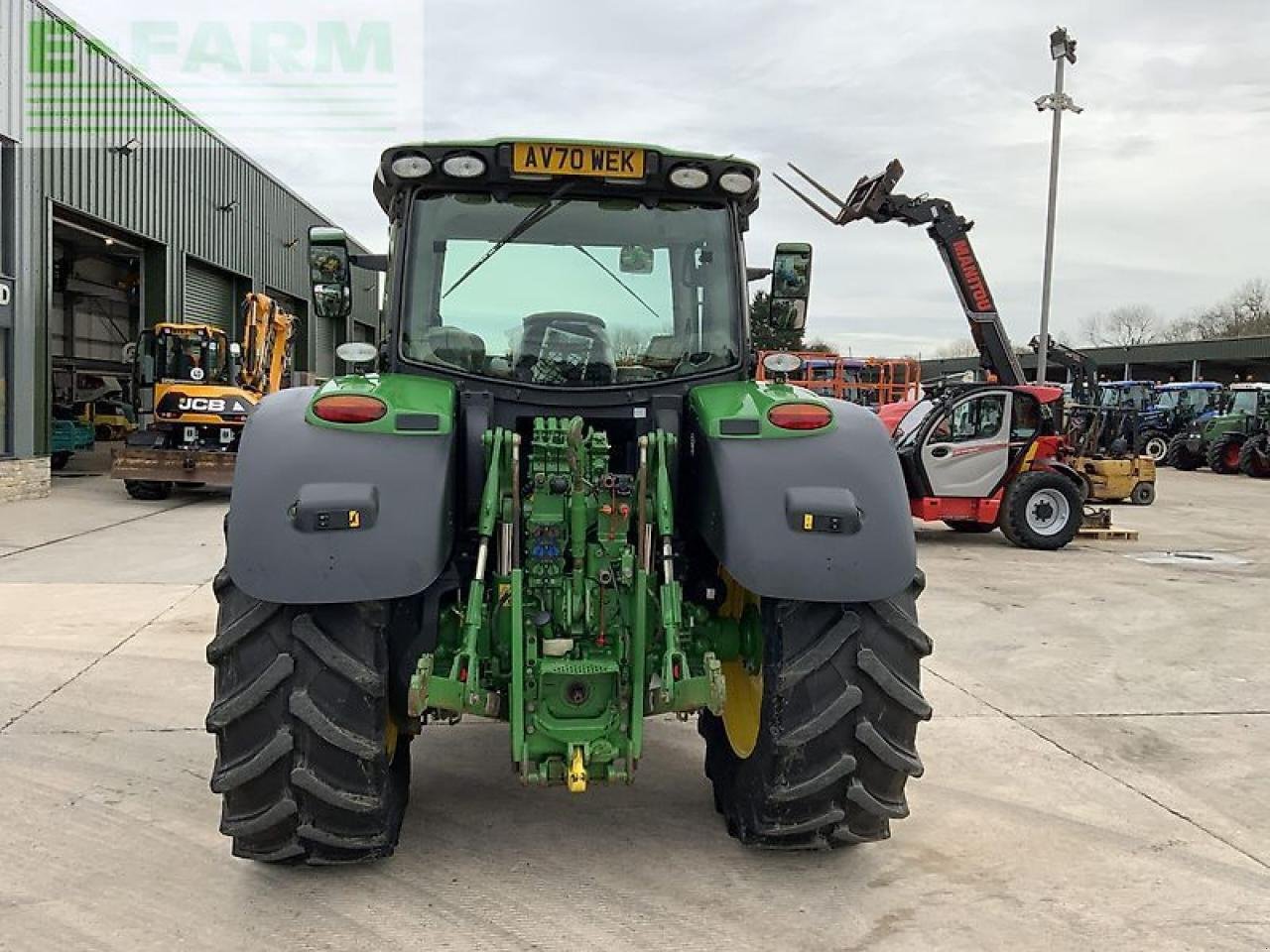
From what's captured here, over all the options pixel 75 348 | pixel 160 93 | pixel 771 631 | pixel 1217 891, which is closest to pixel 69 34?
pixel 160 93

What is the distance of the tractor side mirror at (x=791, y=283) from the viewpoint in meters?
4.94

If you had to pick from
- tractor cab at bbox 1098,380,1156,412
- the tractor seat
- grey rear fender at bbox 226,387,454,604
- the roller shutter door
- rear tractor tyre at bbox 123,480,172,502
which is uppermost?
the roller shutter door

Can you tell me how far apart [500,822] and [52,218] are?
17.4 metres

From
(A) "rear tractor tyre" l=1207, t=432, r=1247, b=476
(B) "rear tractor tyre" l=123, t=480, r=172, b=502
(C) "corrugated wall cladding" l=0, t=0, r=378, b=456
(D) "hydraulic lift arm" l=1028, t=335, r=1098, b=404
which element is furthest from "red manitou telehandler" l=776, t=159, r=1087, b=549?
(A) "rear tractor tyre" l=1207, t=432, r=1247, b=476

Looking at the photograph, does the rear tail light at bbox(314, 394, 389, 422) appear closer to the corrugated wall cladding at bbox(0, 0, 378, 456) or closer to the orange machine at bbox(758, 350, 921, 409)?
the corrugated wall cladding at bbox(0, 0, 378, 456)

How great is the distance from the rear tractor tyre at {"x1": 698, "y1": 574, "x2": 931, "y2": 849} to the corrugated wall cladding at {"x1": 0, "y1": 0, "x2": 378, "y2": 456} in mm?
11291

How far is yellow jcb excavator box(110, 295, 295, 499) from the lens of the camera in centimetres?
1636

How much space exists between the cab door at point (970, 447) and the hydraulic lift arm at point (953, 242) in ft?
6.22

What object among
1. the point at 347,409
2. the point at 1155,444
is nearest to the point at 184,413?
the point at 347,409

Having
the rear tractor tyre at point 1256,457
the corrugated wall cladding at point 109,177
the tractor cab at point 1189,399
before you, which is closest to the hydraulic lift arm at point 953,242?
the corrugated wall cladding at point 109,177

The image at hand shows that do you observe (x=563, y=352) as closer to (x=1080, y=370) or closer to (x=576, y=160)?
(x=576, y=160)

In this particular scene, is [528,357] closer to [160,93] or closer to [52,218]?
[52,218]

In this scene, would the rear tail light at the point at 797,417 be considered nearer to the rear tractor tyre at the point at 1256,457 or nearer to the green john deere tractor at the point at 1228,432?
the rear tractor tyre at the point at 1256,457

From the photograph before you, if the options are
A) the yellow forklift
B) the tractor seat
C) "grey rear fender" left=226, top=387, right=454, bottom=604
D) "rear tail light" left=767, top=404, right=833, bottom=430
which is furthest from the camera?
the yellow forklift
